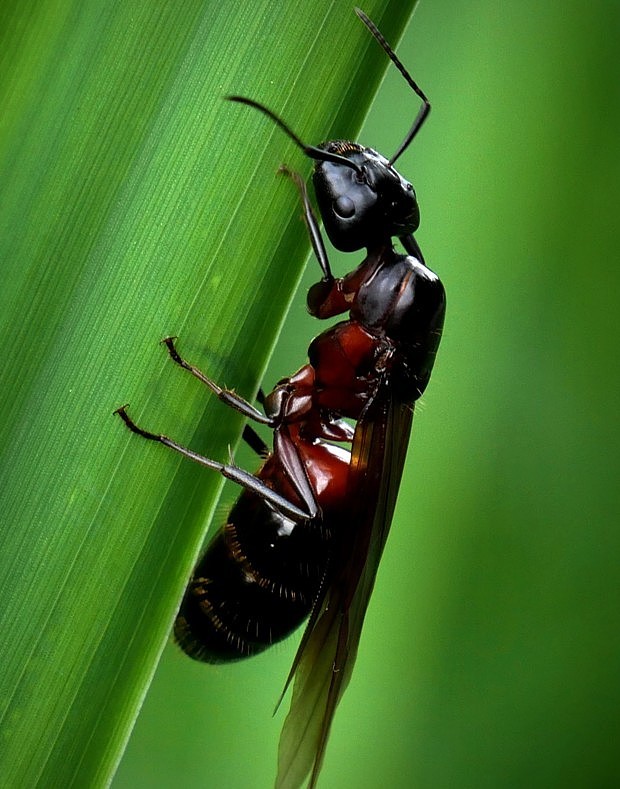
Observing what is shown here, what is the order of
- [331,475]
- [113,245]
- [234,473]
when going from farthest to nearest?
[331,475]
[234,473]
[113,245]

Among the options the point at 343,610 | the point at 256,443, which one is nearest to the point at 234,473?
the point at 343,610

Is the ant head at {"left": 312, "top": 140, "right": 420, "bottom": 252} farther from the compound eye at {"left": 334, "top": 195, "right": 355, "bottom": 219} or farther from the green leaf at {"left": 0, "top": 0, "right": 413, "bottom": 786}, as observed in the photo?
the green leaf at {"left": 0, "top": 0, "right": 413, "bottom": 786}

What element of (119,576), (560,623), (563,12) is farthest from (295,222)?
(560,623)

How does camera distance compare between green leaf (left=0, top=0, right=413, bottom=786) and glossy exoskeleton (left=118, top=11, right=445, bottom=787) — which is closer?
green leaf (left=0, top=0, right=413, bottom=786)

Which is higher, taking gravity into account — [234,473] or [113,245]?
[113,245]

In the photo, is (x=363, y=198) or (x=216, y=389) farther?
(x=363, y=198)

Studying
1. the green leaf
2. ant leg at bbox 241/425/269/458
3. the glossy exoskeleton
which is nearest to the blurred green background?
the glossy exoskeleton

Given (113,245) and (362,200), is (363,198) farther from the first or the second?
(113,245)
